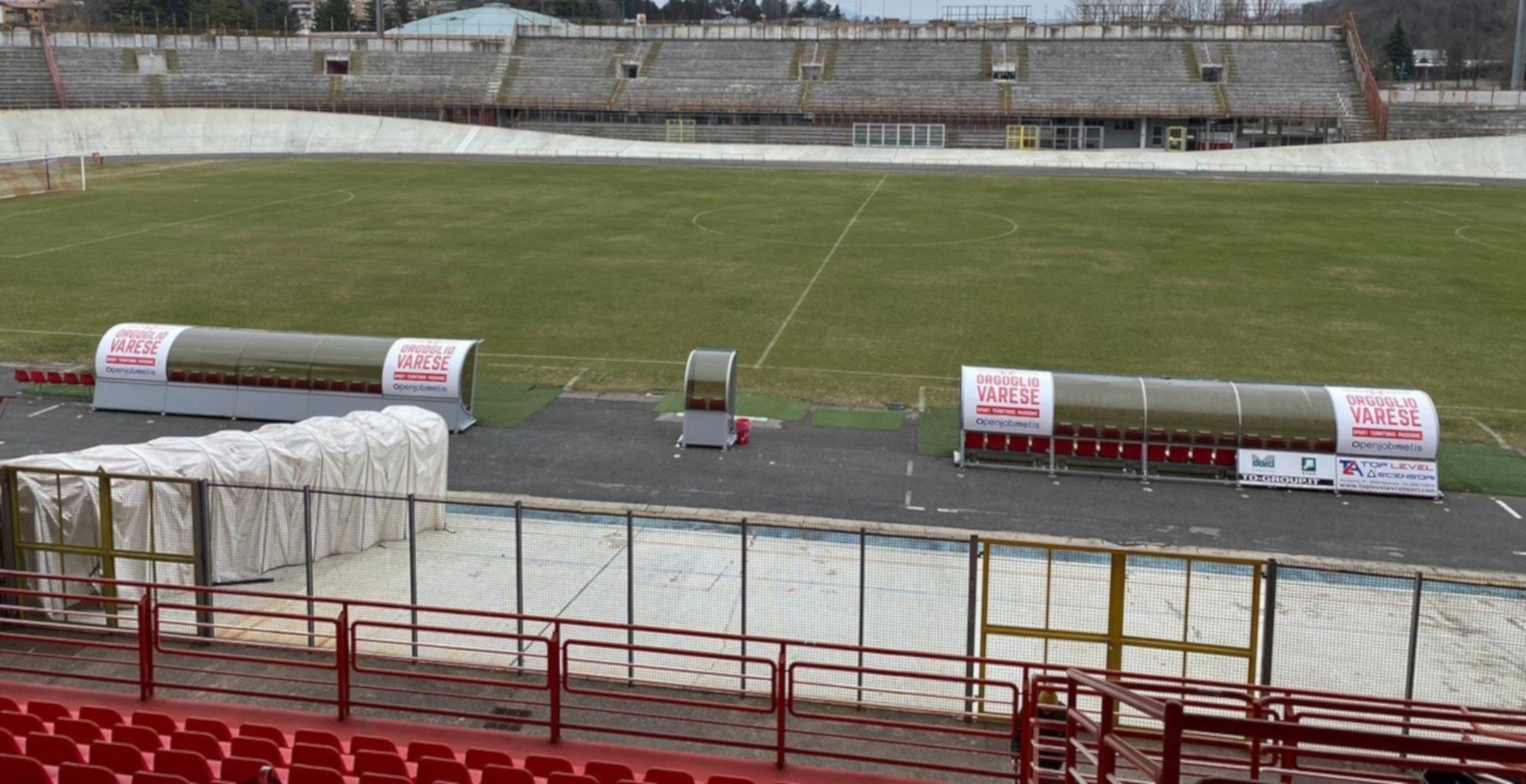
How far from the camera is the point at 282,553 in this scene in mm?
18984

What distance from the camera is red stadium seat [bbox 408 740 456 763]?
37.9 feet

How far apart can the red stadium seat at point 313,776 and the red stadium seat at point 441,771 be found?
0.66m

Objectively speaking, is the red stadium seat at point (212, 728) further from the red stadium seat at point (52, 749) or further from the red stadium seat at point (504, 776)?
the red stadium seat at point (504, 776)

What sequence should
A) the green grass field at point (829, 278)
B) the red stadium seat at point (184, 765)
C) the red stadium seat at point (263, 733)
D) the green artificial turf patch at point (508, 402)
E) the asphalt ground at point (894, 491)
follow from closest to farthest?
the red stadium seat at point (184, 765) → the red stadium seat at point (263, 733) → the asphalt ground at point (894, 491) → the green artificial turf patch at point (508, 402) → the green grass field at point (829, 278)

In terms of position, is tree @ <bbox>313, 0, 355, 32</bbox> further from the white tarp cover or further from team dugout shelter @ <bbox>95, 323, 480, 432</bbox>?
the white tarp cover

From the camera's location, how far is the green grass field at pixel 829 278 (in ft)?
112

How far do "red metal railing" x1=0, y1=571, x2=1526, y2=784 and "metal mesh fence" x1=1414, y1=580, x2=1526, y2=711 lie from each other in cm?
129

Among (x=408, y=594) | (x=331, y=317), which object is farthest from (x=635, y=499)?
(x=331, y=317)

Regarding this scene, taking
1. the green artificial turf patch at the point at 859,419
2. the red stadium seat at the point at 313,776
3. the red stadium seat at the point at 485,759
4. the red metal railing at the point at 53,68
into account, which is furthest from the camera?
the red metal railing at the point at 53,68

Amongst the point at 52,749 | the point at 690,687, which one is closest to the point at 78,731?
the point at 52,749

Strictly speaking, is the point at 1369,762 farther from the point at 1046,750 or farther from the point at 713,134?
the point at 713,134

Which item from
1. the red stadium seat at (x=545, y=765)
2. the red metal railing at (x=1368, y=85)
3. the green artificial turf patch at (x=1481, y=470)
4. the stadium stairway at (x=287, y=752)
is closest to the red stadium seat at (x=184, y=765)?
the stadium stairway at (x=287, y=752)

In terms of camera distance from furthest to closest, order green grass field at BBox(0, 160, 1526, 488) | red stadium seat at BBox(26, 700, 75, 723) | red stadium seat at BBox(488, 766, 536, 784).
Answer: green grass field at BBox(0, 160, 1526, 488) < red stadium seat at BBox(26, 700, 75, 723) < red stadium seat at BBox(488, 766, 536, 784)

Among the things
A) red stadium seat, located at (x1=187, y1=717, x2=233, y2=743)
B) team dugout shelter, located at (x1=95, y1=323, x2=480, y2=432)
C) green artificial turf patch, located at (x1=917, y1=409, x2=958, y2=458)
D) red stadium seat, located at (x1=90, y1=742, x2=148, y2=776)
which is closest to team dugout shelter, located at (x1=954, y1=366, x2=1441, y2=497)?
green artificial turf patch, located at (x1=917, y1=409, x2=958, y2=458)
